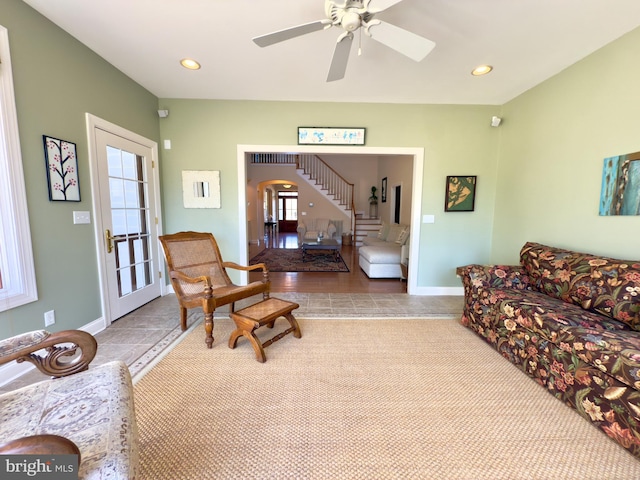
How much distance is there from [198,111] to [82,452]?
11.9ft

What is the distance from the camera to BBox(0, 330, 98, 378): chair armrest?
104 centimetres

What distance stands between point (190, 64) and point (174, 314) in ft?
8.70

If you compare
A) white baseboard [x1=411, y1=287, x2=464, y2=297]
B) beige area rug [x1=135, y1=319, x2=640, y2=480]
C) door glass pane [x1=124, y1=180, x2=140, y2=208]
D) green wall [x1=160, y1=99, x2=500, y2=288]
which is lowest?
beige area rug [x1=135, y1=319, x2=640, y2=480]

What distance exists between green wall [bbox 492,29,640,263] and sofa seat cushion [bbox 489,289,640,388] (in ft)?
2.57

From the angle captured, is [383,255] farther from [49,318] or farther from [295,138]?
[49,318]

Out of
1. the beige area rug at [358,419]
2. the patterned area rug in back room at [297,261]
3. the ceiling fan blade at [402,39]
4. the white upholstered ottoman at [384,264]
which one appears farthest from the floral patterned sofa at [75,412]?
the patterned area rug in back room at [297,261]

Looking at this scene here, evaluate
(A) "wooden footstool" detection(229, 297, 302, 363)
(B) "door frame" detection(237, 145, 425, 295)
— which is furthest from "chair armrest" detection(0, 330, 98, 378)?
(B) "door frame" detection(237, 145, 425, 295)

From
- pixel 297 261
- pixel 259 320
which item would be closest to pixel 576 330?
pixel 259 320

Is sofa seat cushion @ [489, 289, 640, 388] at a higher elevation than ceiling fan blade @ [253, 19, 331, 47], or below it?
below

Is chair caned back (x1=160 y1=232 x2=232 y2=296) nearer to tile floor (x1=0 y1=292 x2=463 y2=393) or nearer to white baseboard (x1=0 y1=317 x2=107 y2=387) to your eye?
tile floor (x1=0 y1=292 x2=463 y2=393)

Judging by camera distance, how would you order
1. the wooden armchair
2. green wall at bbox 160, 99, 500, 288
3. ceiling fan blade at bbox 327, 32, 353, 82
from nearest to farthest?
ceiling fan blade at bbox 327, 32, 353, 82, the wooden armchair, green wall at bbox 160, 99, 500, 288

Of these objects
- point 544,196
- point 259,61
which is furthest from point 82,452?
point 544,196

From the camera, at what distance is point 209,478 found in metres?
1.17

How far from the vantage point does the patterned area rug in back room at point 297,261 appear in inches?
206
